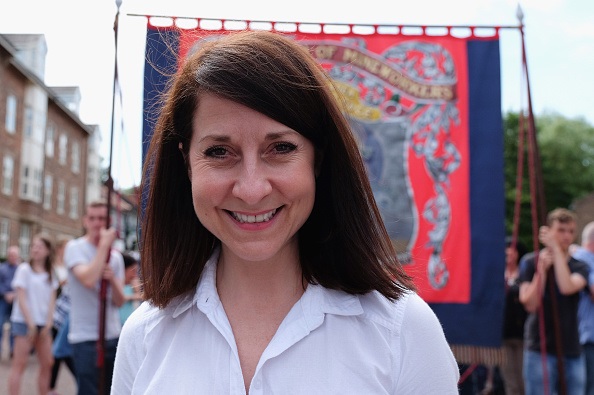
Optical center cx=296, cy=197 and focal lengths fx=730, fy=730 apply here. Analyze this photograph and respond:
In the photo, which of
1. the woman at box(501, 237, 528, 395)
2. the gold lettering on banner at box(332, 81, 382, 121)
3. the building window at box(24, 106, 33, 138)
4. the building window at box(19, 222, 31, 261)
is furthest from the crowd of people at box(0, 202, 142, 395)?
the building window at box(19, 222, 31, 261)

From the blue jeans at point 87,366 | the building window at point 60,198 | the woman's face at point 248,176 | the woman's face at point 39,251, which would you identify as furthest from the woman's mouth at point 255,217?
the building window at point 60,198

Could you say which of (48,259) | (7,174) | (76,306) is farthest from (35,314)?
(7,174)

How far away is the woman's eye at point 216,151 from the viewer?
1.52 meters

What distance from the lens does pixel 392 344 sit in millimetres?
1496

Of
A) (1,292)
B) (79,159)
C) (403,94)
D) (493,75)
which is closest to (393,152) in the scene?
(403,94)

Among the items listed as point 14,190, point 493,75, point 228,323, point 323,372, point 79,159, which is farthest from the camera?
point 79,159

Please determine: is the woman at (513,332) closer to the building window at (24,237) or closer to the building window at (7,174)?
the building window at (7,174)

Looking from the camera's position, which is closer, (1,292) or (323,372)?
(323,372)

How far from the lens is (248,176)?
149 cm

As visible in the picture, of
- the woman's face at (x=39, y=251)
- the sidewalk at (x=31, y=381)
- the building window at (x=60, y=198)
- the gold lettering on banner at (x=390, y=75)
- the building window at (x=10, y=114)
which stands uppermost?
the building window at (x=10, y=114)

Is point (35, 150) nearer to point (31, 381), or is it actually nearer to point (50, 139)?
point (50, 139)

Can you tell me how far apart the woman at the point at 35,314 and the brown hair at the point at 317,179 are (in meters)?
5.63

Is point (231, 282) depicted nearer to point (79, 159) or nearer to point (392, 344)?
point (392, 344)

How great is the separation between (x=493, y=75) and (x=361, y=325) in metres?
3.52
